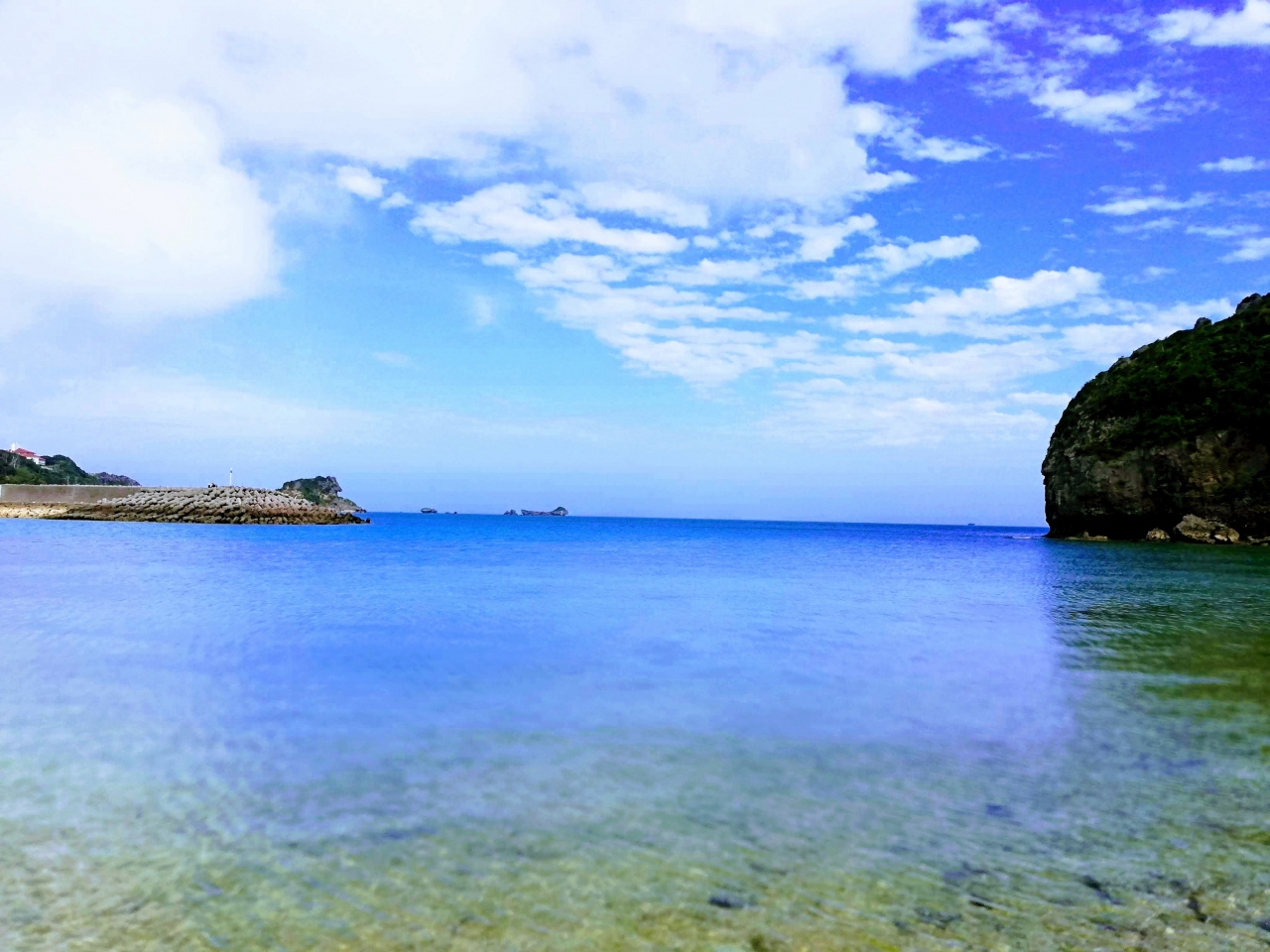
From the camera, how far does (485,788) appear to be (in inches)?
229

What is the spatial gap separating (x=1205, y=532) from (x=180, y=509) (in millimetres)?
79337

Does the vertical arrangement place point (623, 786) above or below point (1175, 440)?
below

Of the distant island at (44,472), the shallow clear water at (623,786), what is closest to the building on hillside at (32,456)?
the distant island at (44,472)

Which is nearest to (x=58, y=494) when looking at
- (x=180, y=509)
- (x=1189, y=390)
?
(x=180, y=509)

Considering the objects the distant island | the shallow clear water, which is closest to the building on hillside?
the distant island

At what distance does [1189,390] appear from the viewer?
58344mm

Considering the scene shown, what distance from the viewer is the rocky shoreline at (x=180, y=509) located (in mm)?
69438

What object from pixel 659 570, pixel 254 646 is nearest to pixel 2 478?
pixel 659 570

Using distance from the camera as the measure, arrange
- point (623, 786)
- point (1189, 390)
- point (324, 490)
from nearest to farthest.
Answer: point (623, 786)
point (1189, 390)
point (324, 490)

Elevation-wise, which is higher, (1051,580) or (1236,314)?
(1236,314)

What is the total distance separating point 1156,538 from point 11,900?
68.5 meters

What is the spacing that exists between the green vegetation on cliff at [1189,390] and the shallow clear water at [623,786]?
4925 centimetres

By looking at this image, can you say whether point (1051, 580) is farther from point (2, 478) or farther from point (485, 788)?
point (2, 478)

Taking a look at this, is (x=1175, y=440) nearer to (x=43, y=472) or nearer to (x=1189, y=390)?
(x=1189, y=390)
